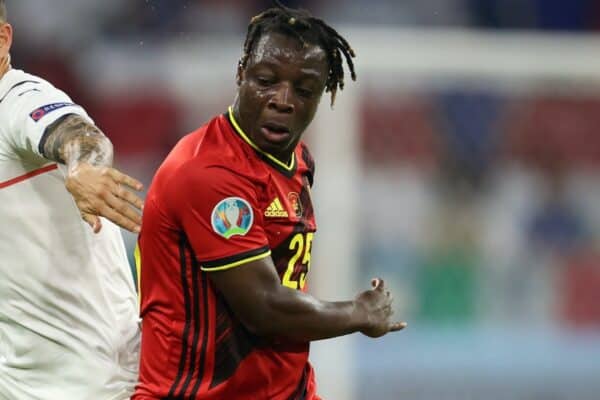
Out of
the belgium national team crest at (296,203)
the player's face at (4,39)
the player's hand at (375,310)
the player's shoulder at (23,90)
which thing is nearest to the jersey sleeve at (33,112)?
the player's shoulder at (23,90)

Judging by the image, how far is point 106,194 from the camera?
2809mm

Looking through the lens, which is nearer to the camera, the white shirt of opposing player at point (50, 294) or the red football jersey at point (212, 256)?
the red football jersey at point (212, 256)

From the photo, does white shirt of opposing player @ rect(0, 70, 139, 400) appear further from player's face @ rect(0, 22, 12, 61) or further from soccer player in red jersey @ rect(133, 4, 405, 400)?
soccer player in red jersey @ rect(133, 4, 405, 400)

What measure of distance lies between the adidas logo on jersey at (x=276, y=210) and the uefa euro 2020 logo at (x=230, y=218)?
11 centimetres

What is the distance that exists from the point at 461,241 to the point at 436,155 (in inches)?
65.0

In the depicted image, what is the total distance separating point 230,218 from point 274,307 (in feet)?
0.78

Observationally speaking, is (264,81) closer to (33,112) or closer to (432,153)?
(33,112)

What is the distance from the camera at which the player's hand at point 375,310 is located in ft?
10.1

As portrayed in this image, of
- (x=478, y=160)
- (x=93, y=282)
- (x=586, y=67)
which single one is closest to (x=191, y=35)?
Answer: (x=478, y=160)

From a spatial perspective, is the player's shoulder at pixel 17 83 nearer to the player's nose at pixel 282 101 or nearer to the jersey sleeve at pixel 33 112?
the jersey sleeve at pixel 33 112

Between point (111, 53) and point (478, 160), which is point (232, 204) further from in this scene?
point (111, 53)

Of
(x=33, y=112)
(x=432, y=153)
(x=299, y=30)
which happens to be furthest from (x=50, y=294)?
(x=432, y=153)

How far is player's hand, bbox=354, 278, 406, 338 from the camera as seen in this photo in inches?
121

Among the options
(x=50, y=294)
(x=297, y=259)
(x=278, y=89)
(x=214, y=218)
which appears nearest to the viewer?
(x=214, y=218)
